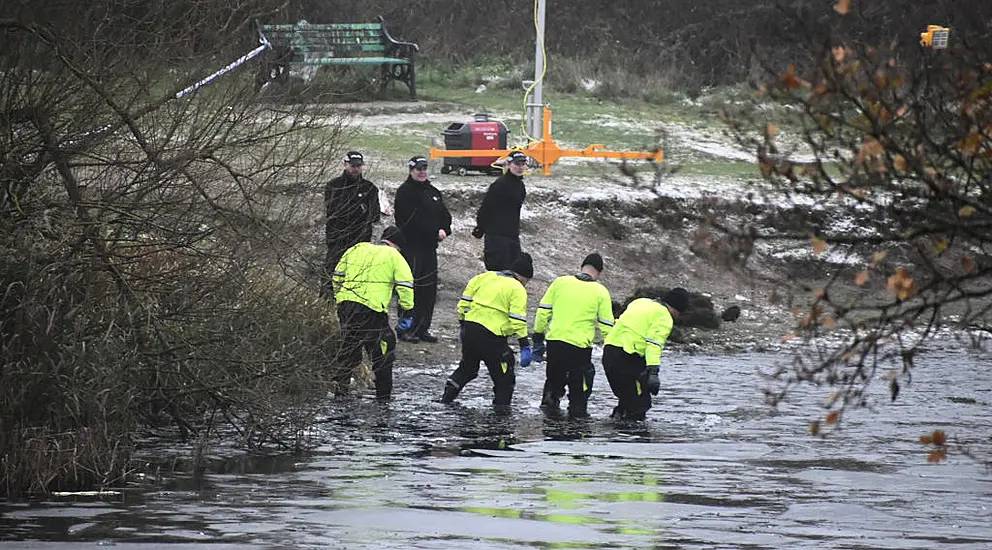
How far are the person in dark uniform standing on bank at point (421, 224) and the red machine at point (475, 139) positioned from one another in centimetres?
623

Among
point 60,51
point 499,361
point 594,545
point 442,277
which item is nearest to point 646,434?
point 499,361

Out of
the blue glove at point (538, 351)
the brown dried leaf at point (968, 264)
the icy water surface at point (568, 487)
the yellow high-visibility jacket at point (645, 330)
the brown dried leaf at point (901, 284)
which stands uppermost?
the brown dried leaf at point (968, 264)

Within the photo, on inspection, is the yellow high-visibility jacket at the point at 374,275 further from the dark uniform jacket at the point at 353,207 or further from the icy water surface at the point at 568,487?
the icy water surface at the point at 568,487

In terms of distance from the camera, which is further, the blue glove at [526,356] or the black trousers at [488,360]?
the blue glove at [526,356]

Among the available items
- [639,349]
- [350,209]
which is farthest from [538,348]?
[350,209]

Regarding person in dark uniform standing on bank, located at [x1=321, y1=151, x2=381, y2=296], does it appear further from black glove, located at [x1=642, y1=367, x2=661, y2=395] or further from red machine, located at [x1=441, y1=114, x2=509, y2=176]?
red machine, located at [x1=441, y1=114, x2=509, y2=176]

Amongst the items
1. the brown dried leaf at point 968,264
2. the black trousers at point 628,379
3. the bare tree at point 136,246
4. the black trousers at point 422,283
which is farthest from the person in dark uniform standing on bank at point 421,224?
the brown dried leaf at point 968,264

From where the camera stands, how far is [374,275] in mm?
16125

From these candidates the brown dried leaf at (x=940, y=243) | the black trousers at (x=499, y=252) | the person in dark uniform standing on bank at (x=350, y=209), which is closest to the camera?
the brown dried leaf at (x=940, y=243)

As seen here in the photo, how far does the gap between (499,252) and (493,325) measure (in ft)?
13.7

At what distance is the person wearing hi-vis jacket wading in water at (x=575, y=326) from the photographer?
15.8 m

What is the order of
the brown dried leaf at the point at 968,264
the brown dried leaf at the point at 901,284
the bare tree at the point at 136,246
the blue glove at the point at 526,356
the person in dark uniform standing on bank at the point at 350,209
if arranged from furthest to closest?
the person in dark uniform standing on bank at the point at 350,209 → the blue glove at the point at 526,356 → the bare tree at the point at 136,246 → the brown dried leaf at the point at 968,264 → the brown dried leaf at the point at 901,284

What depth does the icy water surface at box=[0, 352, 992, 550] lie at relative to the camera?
1013cm

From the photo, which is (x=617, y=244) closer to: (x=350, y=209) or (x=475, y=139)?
(x=475, y=139)
